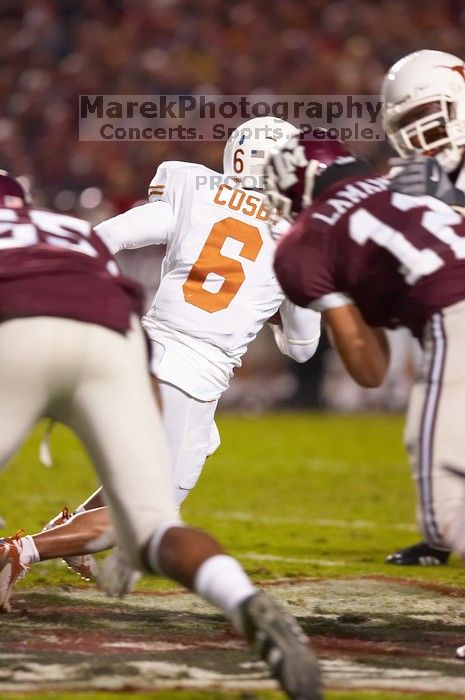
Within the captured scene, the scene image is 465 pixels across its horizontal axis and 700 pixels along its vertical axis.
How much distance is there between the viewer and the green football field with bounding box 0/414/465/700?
306 cm

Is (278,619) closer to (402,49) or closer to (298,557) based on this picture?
(298,557)

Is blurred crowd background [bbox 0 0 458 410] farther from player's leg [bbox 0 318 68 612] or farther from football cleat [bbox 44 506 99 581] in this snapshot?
player's leg [bbox 0 318 68 612]

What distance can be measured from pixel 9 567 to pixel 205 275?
1173mm

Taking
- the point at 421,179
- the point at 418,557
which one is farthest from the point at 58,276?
the point at 418,557

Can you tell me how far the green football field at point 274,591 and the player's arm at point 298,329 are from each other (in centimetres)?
86

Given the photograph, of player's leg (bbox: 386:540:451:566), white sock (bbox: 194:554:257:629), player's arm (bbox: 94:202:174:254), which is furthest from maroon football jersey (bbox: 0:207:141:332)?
player's leg (bbox: 386:540:451:566)

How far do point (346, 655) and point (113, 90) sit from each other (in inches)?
396

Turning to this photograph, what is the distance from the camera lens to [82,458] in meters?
9.02

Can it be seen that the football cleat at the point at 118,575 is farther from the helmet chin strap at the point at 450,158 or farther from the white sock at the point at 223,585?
the helmet chin strap at the point at 450,158

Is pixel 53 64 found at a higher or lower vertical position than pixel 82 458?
higher

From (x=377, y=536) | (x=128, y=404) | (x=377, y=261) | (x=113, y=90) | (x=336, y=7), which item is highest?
(x=336, y=7)

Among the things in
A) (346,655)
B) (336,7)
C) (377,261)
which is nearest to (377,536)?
(346,655)

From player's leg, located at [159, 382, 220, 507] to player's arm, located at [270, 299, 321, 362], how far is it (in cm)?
39

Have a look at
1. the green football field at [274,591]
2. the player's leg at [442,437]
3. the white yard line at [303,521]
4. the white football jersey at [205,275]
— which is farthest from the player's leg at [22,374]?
the white yard line at [303,521]
